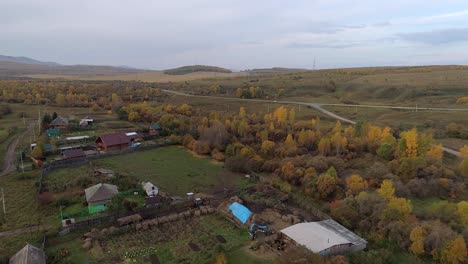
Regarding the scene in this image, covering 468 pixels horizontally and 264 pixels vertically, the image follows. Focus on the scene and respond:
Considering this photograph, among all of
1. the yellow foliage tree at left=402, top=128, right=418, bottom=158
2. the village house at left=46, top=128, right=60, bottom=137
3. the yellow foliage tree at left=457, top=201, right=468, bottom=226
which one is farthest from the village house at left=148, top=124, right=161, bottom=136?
the yellow foliage tree at left=457, top=201, right=468, bottom=226

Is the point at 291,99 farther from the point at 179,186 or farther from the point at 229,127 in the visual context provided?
the point at 179,186

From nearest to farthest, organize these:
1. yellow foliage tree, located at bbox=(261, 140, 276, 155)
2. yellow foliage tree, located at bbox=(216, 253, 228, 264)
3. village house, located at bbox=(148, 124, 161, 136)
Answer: yellow foliage tree, located at bbox=(216, 253, 228, 264)
yellow foliage tree, located at bbox=(261, 140, 276, 155)
village house, located at bbox=(148, 124, 161, 136)

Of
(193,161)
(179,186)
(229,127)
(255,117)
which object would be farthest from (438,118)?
(179,186)

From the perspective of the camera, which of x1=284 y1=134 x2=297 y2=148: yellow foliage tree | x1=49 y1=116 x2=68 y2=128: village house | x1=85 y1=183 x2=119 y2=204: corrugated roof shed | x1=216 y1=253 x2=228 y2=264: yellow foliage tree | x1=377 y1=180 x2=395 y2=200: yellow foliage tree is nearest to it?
x1=216 y1=253 x2=228 y2=264: yellow foliage tree

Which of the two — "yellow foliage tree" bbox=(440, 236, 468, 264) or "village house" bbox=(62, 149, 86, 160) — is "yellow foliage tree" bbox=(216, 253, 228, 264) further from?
"village house" bbox=(62, 149, 86, 160)

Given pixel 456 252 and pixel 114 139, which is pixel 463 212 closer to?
pixel 456 252

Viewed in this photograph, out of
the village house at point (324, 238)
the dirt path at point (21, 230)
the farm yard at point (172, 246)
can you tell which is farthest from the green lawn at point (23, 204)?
the village house at point (324, 238)
